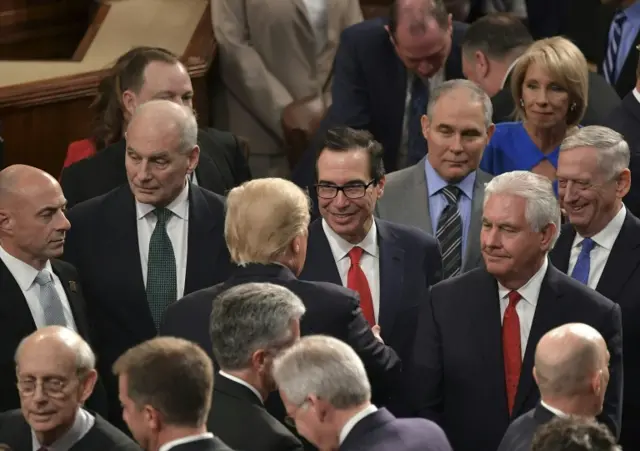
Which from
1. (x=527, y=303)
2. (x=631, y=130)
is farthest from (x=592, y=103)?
(x=527, y=303)

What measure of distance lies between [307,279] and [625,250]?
1080 millimetres

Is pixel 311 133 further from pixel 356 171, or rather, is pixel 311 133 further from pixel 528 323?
pixel 528 323

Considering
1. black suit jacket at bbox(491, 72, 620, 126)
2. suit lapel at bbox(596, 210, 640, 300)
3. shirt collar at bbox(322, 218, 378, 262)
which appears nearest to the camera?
suit lapel at bbox(596, 210, 640, 300)

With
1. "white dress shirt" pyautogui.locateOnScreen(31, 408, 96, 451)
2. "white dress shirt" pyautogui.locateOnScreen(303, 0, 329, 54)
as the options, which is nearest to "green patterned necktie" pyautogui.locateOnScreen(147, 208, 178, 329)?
"white dress shirt" pyautogui.locateOnScreen(31, 408, 96, 451)

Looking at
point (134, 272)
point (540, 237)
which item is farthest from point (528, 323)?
point (134, 272)

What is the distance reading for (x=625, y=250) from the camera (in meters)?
5.17

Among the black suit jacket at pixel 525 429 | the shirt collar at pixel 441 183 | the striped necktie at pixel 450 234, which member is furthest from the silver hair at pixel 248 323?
the shirt collar at pixel 441 183

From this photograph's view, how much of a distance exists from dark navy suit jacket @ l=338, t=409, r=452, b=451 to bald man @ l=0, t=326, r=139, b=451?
0.73m

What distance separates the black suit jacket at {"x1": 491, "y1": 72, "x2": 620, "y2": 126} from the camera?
634 centimetres

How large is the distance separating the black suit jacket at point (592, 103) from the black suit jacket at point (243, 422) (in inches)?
98.5

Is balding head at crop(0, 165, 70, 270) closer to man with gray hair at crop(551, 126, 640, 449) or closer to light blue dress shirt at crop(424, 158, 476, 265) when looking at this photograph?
light blue dress shirt at crop(424, 158, 476, 265)

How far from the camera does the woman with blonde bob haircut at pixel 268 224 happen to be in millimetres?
4578

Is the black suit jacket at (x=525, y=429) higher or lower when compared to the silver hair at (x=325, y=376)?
lower

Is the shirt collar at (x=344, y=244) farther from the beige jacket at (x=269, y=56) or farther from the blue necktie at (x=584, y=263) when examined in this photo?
the beige jacket at (x=269, y=56)
